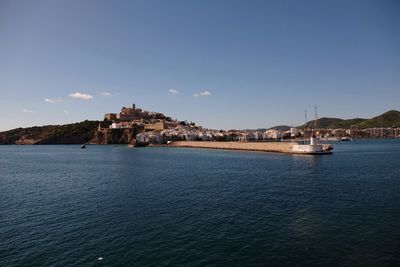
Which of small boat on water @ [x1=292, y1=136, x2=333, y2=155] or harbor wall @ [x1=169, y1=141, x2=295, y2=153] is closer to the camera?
small boat on water @ [x1=292, y1=136, x2=333, y2=155]

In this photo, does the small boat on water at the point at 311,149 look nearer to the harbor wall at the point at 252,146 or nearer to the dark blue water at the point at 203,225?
the harbor wall at the point at 252,146

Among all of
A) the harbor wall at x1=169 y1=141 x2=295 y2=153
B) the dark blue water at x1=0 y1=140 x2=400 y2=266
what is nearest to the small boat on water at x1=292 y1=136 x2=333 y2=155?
the harbor wall at x1=169 y1=141 x2=295 y2=153

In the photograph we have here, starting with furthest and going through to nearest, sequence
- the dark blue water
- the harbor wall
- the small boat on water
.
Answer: the harbor wall < the small boat on water < the dark blue water

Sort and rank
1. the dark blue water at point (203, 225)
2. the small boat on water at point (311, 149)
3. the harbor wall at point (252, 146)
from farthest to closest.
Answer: the harbor wall at point (252, 146)
the small boat on water at point (311, 149)
the dark blue water at point (203, 225)

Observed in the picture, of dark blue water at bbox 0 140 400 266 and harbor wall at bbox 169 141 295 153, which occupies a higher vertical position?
harbor wall at bbox 169 141 295 153

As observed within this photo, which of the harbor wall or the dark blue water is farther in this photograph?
the harbor wall

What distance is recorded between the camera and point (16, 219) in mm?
25891

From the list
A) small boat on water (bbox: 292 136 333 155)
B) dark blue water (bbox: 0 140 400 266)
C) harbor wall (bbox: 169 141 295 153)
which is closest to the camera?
dark blue water (bbox: 0 140 400 266)

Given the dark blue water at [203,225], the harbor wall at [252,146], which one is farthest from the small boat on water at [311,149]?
the dark blue water at [203,225]

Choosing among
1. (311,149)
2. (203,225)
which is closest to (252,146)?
(311,149)

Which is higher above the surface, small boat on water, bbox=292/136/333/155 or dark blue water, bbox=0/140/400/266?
small boat on water, bbox=292/136/333/155

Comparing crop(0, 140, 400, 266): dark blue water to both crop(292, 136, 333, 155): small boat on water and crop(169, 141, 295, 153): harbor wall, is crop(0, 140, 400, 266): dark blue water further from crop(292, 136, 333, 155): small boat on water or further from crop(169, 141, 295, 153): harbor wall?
crop(169, 141, 295, 153): harbor wall

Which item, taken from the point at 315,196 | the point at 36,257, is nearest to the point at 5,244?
the point at 36,257

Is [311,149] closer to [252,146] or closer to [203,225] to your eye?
[252,146]
